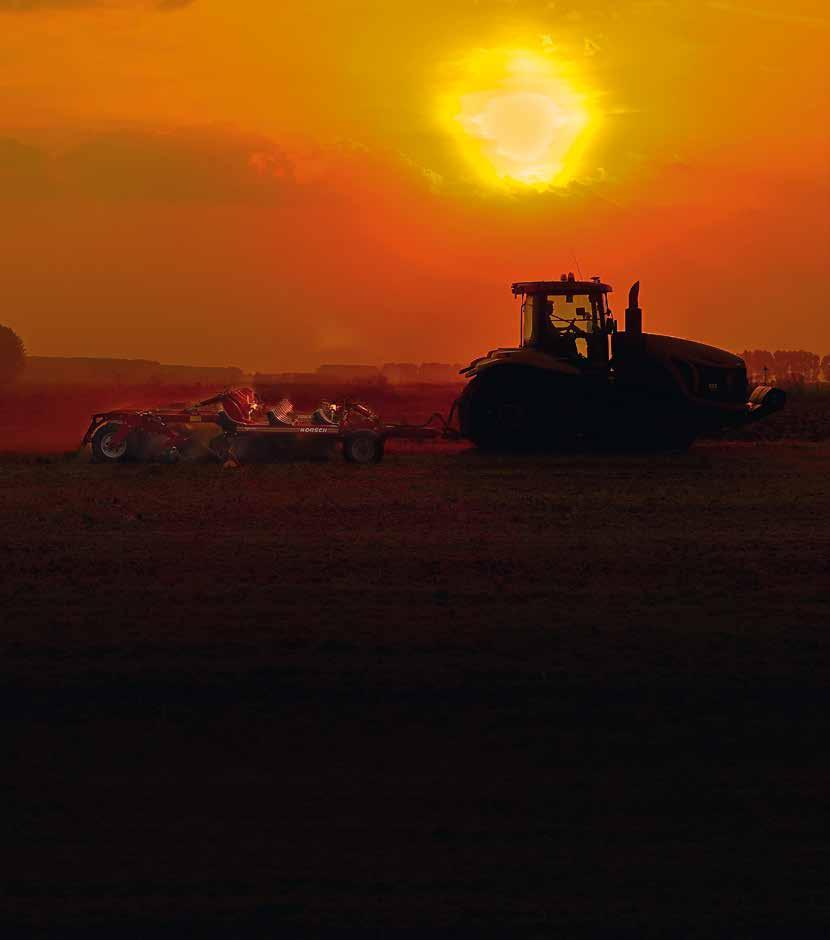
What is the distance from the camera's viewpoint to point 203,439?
2853 centimetres

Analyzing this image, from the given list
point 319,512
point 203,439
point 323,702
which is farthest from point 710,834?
point 203,439

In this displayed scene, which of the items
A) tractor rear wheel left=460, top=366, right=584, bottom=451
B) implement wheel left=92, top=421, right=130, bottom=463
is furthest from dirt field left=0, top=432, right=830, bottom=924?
tractor rear wheel left=460, top=366, right=584, bottom=451

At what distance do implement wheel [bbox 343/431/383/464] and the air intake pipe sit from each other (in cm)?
547

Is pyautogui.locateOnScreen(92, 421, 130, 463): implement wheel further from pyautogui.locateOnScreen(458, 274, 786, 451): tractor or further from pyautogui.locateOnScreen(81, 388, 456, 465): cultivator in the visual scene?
pyautogui.locateOnScreen(458, 274, 786, 451): tractor

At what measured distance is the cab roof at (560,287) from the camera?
3025 centimetres

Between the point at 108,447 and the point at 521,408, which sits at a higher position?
the point at 521,408

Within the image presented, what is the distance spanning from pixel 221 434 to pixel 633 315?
27.1 ft

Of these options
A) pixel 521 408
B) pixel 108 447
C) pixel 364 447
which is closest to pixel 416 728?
pixel 364 447

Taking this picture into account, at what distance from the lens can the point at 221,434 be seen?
28.5 metres

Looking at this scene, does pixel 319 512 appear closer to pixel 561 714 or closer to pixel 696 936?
pixel 561 714

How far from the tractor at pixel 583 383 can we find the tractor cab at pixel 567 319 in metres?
0.02

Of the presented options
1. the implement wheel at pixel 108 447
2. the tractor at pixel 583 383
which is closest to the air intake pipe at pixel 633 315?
the tractor at pixel 583 383

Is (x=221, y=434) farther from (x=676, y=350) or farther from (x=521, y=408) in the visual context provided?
(x=676, y=350)

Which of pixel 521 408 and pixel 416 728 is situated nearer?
pixel 416 728
